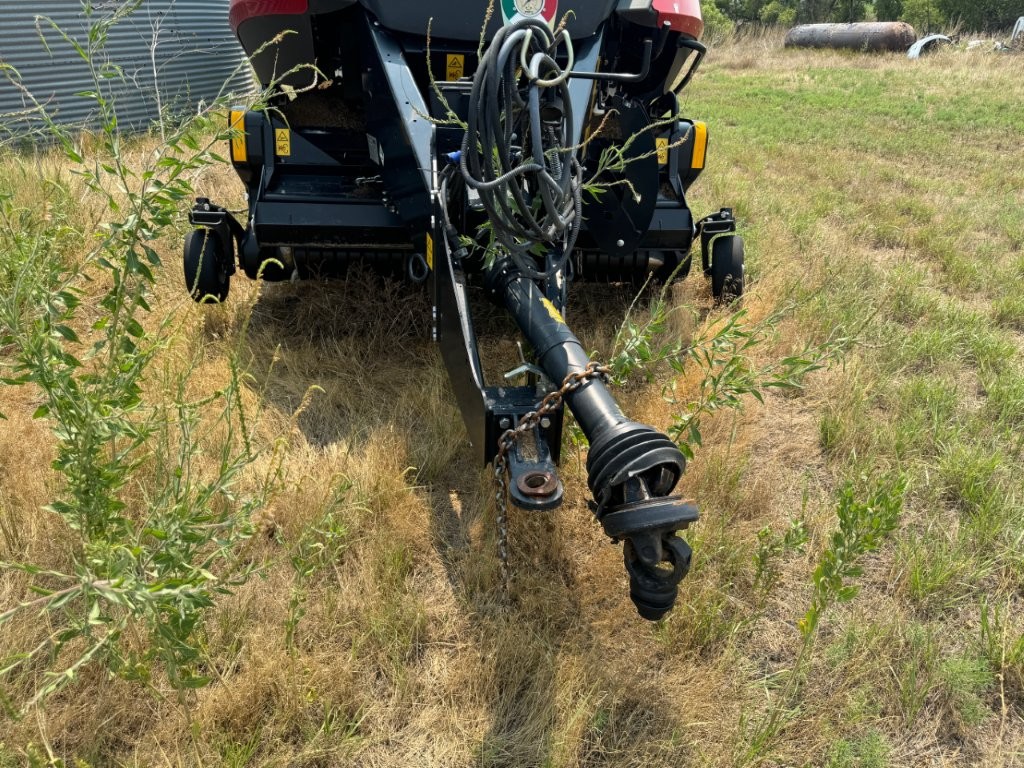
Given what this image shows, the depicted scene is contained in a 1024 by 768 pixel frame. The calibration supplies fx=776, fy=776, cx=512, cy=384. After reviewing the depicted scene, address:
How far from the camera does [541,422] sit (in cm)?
200

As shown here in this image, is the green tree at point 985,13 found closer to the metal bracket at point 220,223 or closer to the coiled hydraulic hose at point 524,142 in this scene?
the metal bracket at point 220,223

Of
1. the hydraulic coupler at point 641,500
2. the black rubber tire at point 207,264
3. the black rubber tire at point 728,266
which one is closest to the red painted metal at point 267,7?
the black rubber tire at point 207,264

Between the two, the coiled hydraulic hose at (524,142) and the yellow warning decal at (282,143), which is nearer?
the coiled hydraulic hose at (524,142)

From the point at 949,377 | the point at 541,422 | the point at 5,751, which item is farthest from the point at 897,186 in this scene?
the point at 5,751

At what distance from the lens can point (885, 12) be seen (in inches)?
1554

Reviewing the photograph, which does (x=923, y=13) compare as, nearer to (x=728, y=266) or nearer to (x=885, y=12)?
(x=885, y=12)

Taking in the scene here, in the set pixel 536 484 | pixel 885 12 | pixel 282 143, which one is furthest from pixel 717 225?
pixel 885 12

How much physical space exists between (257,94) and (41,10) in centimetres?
639

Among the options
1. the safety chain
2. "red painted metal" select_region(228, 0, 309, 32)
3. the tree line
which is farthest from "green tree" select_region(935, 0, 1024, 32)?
the safety chain

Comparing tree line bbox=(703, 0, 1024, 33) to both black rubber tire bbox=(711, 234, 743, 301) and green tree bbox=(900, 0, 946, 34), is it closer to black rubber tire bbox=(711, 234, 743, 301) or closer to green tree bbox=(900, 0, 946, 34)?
green tree bbox=(900, 0, 946, 34)

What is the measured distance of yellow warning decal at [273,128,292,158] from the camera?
353 centimetres

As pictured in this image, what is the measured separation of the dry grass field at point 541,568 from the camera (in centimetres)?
187

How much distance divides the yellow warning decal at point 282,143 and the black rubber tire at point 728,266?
84.1 inches

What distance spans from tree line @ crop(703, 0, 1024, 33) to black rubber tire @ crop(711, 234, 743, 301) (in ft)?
103
